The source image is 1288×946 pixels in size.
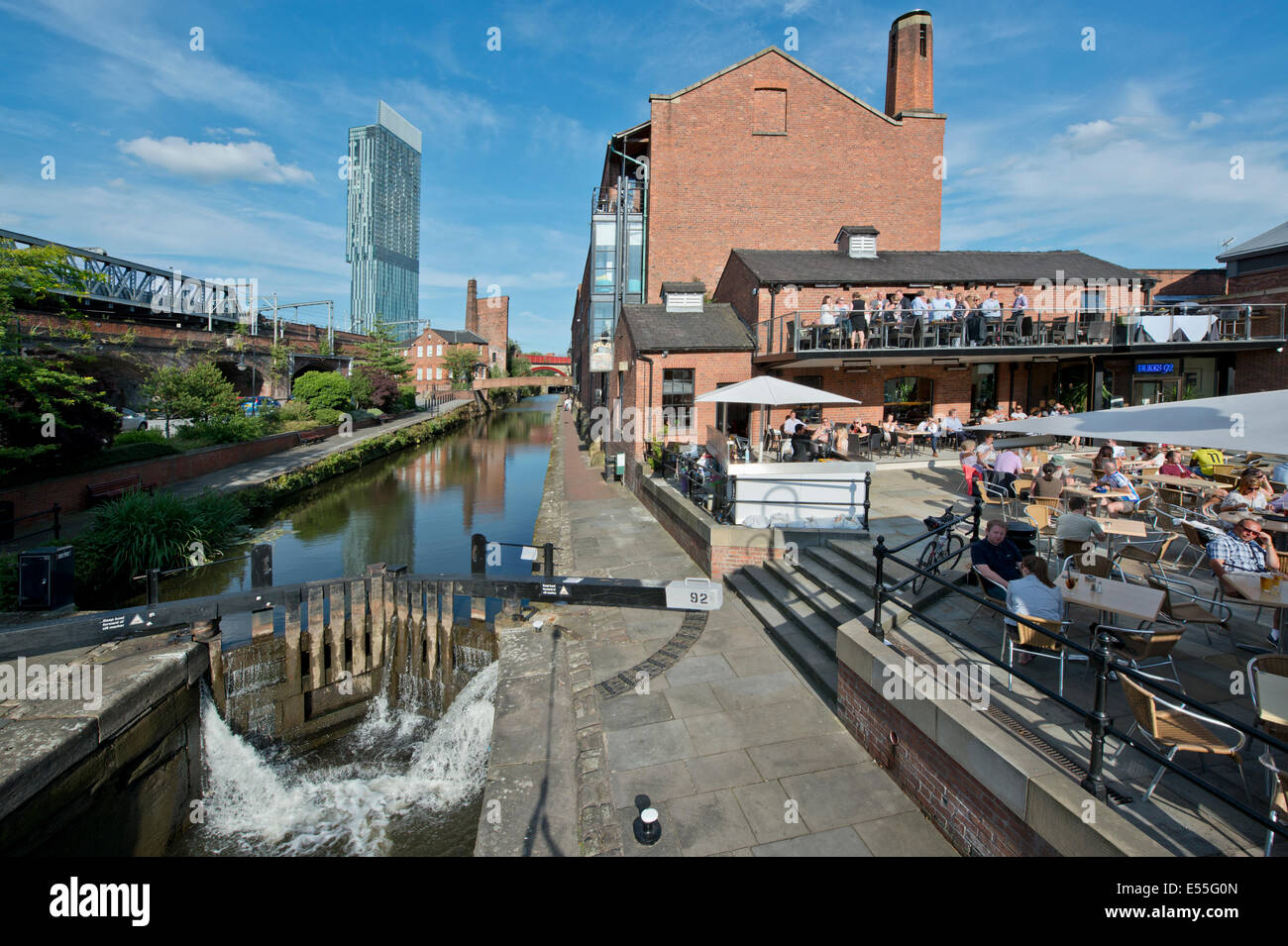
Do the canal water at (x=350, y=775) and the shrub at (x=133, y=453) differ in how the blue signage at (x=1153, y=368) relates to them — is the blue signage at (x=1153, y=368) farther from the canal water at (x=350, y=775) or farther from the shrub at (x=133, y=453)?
the shrub at (x=133, y=453)

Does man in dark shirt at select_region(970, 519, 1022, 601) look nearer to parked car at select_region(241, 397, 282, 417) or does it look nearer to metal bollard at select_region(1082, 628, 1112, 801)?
metal bollard at select_region(1082, 628, 1112, 801)

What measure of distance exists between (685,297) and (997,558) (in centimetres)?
1675

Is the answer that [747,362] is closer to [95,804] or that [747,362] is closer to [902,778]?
[902,778]

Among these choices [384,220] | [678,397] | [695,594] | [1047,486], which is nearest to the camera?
[695,594]

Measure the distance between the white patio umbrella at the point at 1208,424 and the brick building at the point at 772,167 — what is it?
72.0 ft

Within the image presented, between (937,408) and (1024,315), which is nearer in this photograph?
(1024,315)

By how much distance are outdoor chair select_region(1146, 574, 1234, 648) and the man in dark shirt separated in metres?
1.11

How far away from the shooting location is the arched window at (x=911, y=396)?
63.4ft

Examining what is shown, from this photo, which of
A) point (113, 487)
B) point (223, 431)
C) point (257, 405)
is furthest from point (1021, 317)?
point (257, 405)

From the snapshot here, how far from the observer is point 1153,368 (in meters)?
18.8

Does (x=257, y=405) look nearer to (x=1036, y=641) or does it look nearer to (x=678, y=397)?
(x=678, y=397)

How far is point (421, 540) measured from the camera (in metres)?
17.3

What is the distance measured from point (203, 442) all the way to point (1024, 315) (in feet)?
86.4
